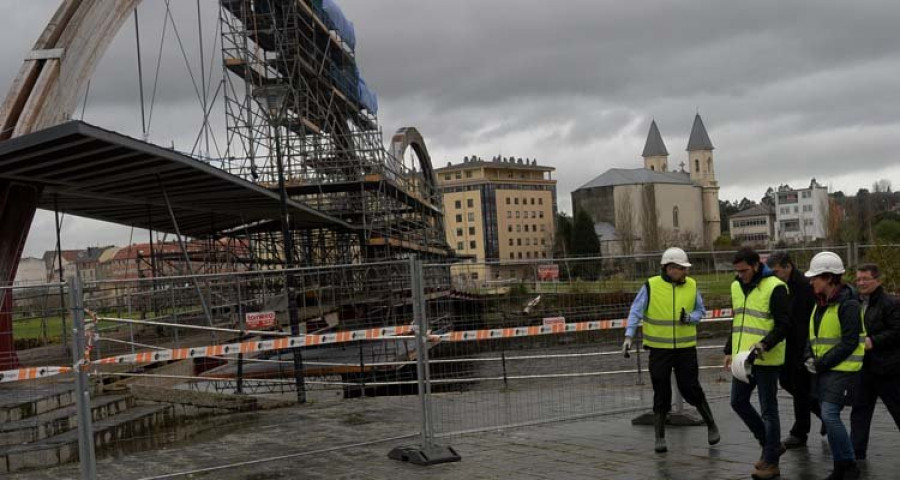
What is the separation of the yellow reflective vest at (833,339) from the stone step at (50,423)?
6.85m

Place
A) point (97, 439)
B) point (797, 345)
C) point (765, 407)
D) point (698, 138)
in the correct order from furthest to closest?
point (698, 138), point (97, 439), point (797, 345), point (765, 407)

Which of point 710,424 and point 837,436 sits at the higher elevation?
point 837,436

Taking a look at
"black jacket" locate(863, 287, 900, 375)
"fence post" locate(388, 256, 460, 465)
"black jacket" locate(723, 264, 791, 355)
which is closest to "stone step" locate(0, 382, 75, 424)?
"fence post" locate(388, 256, 460, 465)

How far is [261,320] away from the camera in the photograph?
1132 cm

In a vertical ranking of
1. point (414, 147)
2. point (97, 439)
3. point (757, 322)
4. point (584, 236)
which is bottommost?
point (97, 439)

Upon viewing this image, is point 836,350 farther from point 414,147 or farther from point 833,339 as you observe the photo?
point 414,147

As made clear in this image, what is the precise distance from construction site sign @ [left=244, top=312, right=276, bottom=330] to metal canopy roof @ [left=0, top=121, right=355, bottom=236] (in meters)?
4.78

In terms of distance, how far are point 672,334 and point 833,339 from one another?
1.52 meters

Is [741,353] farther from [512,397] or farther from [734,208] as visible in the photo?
[734,208]

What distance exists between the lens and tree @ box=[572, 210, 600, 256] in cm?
10250

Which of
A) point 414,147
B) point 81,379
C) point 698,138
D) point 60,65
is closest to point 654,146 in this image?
point 698,138

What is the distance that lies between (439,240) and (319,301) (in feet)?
169

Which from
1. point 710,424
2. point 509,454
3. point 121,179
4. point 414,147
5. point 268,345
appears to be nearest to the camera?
point 710,424

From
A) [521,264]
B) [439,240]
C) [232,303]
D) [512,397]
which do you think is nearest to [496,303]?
[521,264]
